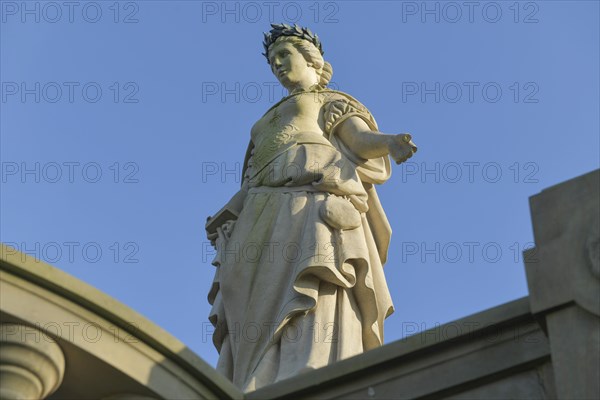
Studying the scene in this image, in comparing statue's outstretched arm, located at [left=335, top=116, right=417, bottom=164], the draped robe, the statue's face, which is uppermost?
the statue's face

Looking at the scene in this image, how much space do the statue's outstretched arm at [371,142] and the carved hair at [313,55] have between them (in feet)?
3.65

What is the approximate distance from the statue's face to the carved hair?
0.14 ft

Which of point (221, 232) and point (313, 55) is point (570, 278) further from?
point (313, 55)

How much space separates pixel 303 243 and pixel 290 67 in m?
2.69

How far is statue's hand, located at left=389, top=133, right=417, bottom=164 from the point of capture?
11.0 metres

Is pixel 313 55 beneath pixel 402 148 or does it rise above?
above

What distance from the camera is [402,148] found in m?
11.0

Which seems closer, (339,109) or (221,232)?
(221,232)

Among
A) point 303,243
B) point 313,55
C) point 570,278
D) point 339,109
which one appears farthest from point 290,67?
point 570,278

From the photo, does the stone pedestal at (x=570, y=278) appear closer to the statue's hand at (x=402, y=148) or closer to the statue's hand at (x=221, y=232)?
the statue's hand at (x=402, y=148)

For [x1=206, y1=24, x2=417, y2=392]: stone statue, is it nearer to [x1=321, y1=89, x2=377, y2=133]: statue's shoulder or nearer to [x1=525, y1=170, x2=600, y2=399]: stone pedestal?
[x1=321, y1=89, x2=377, y2=133]: statue's shoulder

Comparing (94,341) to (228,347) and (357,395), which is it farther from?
(228,347)

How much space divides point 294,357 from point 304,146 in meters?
2.25

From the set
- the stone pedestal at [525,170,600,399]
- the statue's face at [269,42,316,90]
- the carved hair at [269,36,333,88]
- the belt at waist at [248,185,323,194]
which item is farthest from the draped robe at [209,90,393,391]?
the stone pedestal at [525,170,600,399]
